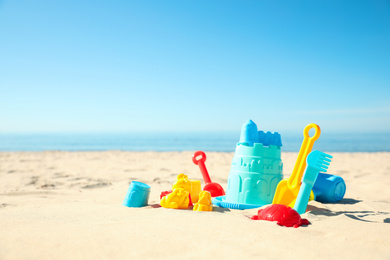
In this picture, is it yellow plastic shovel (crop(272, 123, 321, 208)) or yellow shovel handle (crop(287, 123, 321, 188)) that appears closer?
yellow shovel handle (crop(287, 123, 321, 188))

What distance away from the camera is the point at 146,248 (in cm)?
177

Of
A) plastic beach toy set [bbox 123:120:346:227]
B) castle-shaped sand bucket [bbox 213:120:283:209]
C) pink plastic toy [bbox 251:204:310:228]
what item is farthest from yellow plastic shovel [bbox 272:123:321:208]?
pink plastic toy [bbox 251:204:310:228]

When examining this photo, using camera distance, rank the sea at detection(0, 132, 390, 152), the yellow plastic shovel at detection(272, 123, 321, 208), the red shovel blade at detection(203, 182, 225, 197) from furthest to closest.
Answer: the sea at detection(0, 132, 390, 152), the red shovel blade at detection(203, 182, 225, 197), the yellow plastic shovel at detection(272, 123, 321, 208)

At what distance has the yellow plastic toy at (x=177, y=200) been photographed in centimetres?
296

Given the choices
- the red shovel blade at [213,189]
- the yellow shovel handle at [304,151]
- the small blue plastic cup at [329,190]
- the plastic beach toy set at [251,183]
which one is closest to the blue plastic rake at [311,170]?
the plastic beach toy set at [251,183]

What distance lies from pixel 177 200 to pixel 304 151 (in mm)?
1246

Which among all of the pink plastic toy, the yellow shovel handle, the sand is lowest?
the sand

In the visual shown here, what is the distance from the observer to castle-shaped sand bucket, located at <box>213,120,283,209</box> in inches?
122

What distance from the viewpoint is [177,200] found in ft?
9.76

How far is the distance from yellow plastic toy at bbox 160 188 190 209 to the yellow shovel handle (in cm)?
99

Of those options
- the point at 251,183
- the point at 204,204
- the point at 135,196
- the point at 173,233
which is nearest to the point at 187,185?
the point at 204,204

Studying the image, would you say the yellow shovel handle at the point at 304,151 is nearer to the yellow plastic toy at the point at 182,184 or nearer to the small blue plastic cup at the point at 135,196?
the yellow plastic toy at the point at 182,184

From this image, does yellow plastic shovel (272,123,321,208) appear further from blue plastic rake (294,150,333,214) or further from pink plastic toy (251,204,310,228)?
pink plastic toy (251,204,310,228)

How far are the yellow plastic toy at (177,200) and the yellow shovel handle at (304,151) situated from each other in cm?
→ 99
